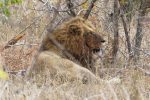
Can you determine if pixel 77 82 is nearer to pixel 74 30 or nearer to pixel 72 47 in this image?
pixel 72 47

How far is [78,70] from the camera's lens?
629 centimetres

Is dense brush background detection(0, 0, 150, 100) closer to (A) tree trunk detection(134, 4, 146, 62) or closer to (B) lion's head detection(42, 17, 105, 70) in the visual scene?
(A) tree trunk detection(134, 4, 146, 62)

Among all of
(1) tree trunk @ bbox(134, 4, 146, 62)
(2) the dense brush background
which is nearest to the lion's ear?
(2) the dense brush background

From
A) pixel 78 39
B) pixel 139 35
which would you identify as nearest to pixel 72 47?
pixel 78 39

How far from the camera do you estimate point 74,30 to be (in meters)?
6.71

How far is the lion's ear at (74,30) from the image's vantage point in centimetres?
671

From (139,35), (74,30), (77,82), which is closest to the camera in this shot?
(77,82)

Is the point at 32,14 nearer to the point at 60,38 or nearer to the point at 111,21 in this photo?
the point at 111,21

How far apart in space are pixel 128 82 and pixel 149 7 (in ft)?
8.03

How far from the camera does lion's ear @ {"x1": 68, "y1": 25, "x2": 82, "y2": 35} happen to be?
6.71 meters

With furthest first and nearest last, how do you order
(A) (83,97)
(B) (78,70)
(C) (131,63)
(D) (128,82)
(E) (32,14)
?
(E) (32,14) < (C) (131,63) < (B) (78,70) < (D) (128,82) < (A) (83,97)

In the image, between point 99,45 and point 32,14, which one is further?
point 32,14

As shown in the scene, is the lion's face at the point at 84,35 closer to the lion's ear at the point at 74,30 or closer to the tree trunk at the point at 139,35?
the lion's ear at the point at 74,30

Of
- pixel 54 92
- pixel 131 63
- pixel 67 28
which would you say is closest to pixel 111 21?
pixel 131 63
